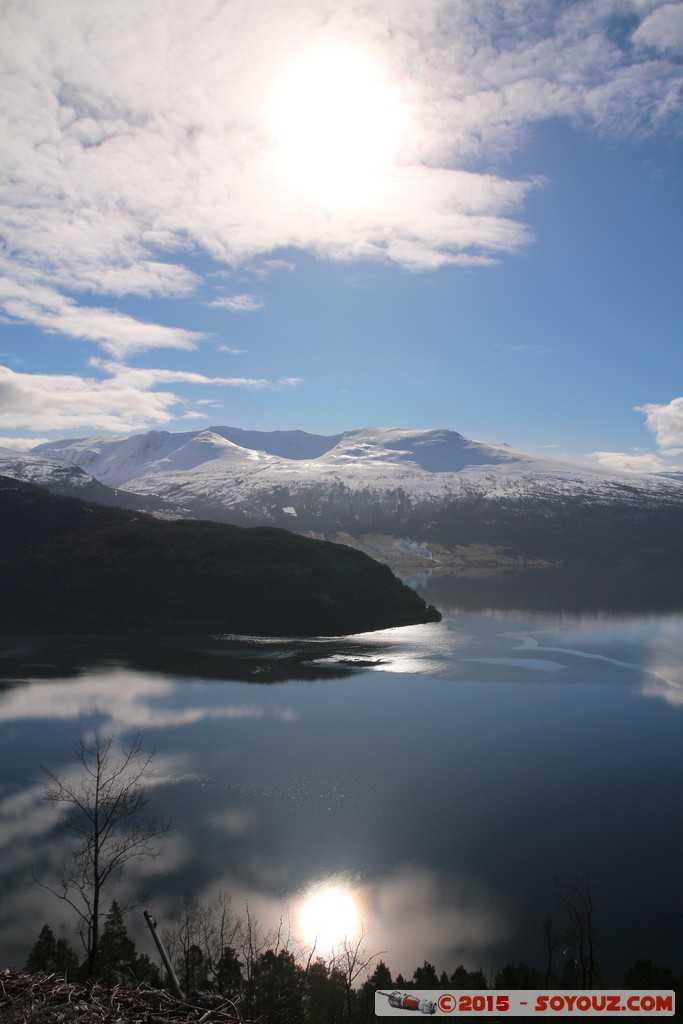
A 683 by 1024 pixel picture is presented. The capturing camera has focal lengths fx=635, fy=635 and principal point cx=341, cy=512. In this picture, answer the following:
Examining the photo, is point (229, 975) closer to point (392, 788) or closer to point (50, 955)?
point (50, 955)

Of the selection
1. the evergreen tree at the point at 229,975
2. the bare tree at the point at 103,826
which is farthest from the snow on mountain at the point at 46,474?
the evergreen tree at the point at 229,975

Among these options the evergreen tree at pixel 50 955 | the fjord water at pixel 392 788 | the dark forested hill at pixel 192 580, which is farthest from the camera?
the dark forested hill at pixel 192 580

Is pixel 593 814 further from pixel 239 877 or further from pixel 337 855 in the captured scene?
pixel 239 877

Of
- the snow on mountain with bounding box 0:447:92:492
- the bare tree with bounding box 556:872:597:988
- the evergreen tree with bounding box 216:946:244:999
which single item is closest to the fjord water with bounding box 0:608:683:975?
the bare tree with bounding box 556:872:597:988

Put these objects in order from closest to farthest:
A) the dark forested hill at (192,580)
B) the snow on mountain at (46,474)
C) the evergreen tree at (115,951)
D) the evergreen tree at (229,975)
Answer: the evergreen tree at (229,975)
the evergreen tree at (115,951)
the dark forested hill at (192,580)
the snow on mountain at (46,474)

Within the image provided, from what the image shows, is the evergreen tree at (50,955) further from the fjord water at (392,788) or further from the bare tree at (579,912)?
the bare tree at (579,912)

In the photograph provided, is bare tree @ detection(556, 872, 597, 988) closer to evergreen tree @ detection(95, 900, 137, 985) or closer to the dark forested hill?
evergreen tree @ detection(95, 900, 137, 985)

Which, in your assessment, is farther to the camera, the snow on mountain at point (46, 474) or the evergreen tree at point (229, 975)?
the snow on mountain at point (46, 474)
